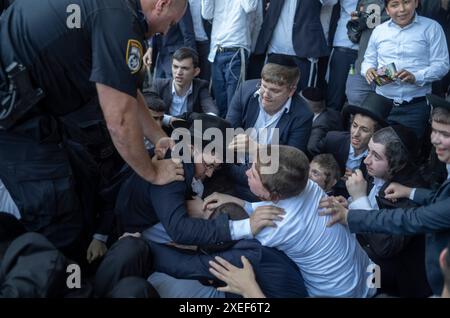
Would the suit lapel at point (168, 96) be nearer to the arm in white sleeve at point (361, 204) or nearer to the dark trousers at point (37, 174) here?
the dark trousers at point (37, 174)

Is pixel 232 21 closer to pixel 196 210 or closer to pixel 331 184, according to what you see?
pixel 331 184

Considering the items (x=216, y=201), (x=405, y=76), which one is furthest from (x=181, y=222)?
(x=405, y=76)

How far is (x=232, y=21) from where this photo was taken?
4.09 meters

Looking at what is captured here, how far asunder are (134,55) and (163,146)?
543 mm

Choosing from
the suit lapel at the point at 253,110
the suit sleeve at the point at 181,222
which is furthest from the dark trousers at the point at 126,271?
the suit lapel at the point at 253,110

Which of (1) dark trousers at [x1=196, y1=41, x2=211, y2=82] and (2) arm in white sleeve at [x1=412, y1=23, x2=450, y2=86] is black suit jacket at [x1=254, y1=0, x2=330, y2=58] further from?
(2) arm in white sleeve at [x1=412, y1=23, x2=450, y2=86]

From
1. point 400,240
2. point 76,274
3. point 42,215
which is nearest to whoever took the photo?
point 76,274

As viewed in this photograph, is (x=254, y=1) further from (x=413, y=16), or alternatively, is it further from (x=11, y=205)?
(x=11, y=205)

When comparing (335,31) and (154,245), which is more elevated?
(335,31)

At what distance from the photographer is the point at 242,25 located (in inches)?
162

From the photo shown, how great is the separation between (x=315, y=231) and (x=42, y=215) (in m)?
1.12

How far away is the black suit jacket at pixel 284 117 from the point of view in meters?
3.22

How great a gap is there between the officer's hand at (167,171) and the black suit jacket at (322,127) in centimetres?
138

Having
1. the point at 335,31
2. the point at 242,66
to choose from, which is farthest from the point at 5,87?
the point at 335,31
